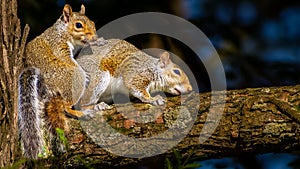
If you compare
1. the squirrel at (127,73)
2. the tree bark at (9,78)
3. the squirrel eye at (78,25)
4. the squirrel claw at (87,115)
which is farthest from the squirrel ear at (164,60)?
the tree bark at (9,78)

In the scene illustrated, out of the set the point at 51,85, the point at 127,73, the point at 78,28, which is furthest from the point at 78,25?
the point at 51,85

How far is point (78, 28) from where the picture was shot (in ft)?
12.8

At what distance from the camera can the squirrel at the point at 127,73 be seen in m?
3.86

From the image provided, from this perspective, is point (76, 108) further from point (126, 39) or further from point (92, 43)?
point (126, 39)

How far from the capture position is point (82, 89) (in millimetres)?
3695

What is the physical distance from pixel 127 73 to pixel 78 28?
0.39 m

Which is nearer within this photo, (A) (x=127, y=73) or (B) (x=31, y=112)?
(B) (x=31, y=112)

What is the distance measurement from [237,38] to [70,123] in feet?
7.35

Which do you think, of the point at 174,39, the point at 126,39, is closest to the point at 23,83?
the point at 126,39

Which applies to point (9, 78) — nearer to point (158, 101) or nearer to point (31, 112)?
point (31, 112)

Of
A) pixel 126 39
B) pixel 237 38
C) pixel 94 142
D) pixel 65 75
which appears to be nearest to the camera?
pixel 94 142

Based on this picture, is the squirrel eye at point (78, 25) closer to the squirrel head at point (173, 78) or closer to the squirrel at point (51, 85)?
the squirrel at point (51, 85)

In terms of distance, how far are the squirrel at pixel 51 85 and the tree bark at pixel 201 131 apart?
102 millimetres

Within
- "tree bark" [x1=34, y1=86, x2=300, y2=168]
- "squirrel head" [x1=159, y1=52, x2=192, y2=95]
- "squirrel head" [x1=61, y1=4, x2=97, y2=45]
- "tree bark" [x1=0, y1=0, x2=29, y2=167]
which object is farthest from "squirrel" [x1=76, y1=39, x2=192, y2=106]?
"tree bark" [x1=0, y1=0, x2=29, y2=167]
